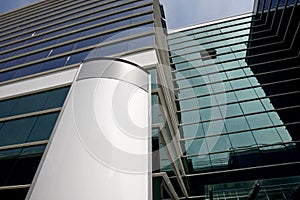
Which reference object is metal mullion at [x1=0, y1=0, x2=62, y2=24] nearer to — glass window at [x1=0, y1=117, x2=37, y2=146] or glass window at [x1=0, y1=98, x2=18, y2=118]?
glass window at [x1=0, y1=98, x2=18, y2=118]

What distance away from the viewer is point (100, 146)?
17.2 ft

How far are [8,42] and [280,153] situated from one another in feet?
85.4

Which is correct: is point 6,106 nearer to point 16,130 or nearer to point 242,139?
point 16,130

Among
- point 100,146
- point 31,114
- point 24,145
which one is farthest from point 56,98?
point 100,146

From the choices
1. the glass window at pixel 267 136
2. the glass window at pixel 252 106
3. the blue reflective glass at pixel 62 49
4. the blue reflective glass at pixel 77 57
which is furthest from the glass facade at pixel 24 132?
the glass window at pixel 252 106

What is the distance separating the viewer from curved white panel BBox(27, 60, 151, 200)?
455 cm

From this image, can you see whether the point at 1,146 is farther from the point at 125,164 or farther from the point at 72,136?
the point at 125,164

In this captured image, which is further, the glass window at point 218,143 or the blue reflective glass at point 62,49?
the blue reflective glass at point 62,49

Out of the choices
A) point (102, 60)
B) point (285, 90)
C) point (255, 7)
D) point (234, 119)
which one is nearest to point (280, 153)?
point (234, 119)

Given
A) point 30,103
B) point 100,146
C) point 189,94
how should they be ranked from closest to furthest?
point 100,146 → point 30,103 → point 189,94

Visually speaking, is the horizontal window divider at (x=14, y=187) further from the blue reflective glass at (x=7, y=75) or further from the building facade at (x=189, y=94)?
the blue reflective glass at (x=7, y=75)

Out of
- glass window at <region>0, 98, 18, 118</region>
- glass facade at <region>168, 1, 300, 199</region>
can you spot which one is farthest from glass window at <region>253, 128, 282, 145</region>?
glass window at <region>0, 98, 18, 118</region>

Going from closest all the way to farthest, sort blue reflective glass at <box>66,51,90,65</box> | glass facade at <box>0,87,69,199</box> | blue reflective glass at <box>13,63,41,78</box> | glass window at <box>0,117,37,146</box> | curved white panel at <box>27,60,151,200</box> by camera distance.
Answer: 1. curved white panel at <box>27,60,151,200</box>
2. glass facade at <box>0,87,69,199</box>
3. glass window at <box>0,117,37,146</box>
4. blue reflective glass at <box>66,51,90,65</box>
5. blue reflective glass at <box>13,63,41,78</box>

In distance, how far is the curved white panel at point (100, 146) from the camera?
4.55 metres
